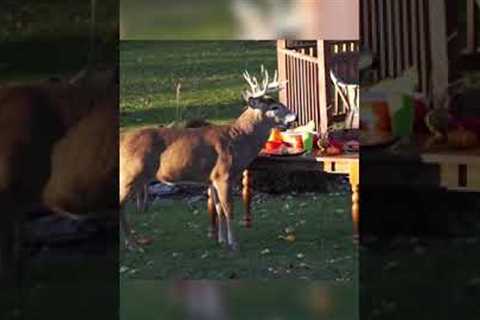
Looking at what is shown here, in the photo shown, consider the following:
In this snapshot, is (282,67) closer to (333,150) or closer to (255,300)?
(333,150)

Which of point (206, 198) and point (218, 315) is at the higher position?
point (206, 198)

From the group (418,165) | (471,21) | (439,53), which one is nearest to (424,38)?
(439,53)

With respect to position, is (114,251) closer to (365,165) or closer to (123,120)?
(123,120)

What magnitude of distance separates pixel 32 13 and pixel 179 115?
0.91 m

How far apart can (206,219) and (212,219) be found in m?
0.03

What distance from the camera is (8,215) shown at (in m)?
9.50

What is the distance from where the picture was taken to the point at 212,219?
9.44 meters

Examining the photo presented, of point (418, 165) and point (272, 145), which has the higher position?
point (272, 145)

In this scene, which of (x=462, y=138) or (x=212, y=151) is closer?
(x=462, y=138)

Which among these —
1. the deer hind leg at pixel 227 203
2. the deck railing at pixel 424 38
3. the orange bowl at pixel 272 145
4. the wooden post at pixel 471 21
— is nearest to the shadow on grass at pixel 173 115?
Answer: the orange bowl at pixel 272 145

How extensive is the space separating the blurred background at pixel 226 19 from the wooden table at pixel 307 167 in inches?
24.8

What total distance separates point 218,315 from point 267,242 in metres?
0.45

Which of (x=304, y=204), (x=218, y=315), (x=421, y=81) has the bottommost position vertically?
(x=218, y=315)

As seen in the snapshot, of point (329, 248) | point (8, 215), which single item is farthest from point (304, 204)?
point (8, 215)
